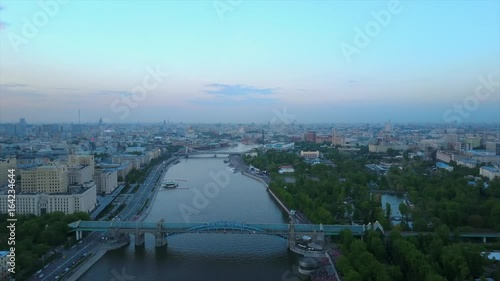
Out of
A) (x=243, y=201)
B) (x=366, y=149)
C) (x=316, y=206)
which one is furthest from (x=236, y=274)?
(x=366, y=149)

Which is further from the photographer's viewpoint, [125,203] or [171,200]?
[171,200]

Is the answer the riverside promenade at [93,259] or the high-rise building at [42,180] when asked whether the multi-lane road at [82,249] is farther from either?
the high-rise building at [42,180]

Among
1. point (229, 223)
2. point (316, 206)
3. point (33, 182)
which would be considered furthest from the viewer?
point (33, 182)

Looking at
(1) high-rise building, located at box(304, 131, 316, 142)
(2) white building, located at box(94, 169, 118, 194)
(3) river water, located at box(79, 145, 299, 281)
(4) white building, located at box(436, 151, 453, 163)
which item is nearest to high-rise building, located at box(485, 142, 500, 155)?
(4) white building, located at box(436, 151, 453, 163)

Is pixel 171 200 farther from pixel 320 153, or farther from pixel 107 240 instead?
pixel 320 153

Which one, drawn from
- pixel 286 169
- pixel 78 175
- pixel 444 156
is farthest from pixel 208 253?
pixel 444 156

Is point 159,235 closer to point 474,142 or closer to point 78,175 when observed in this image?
point 78,175
